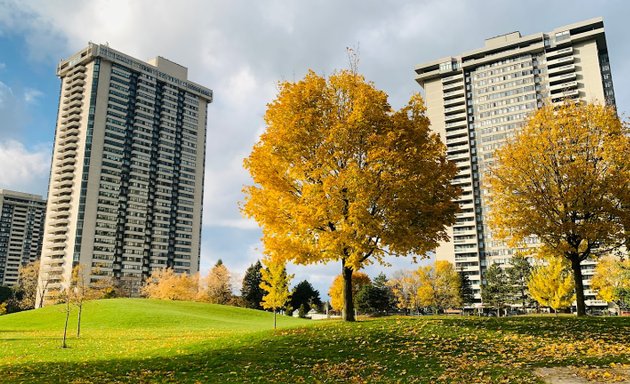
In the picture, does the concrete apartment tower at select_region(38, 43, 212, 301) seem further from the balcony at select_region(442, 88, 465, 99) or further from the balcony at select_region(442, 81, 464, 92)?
the balcony at select_region(442, 81, 464, 92)

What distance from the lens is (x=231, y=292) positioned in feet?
306

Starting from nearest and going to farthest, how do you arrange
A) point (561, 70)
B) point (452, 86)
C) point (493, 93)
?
1. point (561, 70)
2. point (493, 93)
3. point (452, 86)

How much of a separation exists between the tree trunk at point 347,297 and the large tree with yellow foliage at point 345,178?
5 centimetres

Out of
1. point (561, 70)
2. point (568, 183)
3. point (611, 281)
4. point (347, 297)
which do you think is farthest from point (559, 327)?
point (561, 70)

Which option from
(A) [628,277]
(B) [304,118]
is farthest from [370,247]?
(A) [628,277]

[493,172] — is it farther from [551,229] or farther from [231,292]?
[231,292]

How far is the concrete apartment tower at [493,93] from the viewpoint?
120562 mm

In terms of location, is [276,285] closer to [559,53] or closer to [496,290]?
[496,290]

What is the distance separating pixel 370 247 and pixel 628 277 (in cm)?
4567

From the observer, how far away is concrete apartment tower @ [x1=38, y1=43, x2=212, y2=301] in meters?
122

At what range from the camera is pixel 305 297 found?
97.3 metres

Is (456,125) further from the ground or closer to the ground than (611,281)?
further from the ground

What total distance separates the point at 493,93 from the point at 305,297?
82.9m

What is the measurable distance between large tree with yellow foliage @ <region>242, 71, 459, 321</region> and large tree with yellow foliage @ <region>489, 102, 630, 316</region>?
6.95 meters
